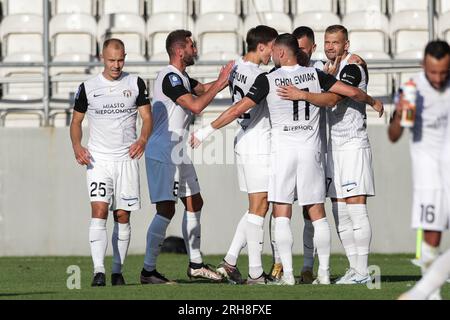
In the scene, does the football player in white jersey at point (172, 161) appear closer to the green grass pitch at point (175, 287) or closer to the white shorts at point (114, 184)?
the green grass pitch at point (175, 287)

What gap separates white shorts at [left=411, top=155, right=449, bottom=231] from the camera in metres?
9.45

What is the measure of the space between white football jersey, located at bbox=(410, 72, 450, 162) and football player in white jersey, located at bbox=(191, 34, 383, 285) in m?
2.32

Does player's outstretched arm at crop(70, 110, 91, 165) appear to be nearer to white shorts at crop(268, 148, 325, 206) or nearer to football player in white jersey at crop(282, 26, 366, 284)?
white shorts at crop(268, 148, 325, 206)

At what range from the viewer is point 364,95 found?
474 inches

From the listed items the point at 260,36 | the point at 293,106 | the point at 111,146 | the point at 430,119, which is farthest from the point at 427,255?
the point at 111,146

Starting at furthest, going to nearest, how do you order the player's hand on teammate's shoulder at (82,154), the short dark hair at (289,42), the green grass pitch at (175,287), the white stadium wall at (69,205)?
1. the white stadium wall at (69,205)
2. the player's hand on teammate's shoulder at (82,154)
3. the short dark hair at (289,42)
4. the green grass pitch at (175,287)

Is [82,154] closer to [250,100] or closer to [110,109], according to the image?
[110,109]

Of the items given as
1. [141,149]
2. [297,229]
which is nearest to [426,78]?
[141,149]

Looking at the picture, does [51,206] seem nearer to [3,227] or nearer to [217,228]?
[3,227]

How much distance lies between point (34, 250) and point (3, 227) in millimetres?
557

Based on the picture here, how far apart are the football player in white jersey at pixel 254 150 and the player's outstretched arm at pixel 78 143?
157cm

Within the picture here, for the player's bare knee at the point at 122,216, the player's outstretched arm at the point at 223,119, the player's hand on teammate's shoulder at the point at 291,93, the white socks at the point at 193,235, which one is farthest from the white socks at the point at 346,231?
the player's bare knee at the point at 122,216

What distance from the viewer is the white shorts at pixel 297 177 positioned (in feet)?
39.1

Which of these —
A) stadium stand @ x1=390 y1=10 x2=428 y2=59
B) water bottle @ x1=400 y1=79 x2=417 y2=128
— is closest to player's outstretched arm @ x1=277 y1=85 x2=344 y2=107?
water bottle @ x1=400 y1=79 x2=417 y2=128
